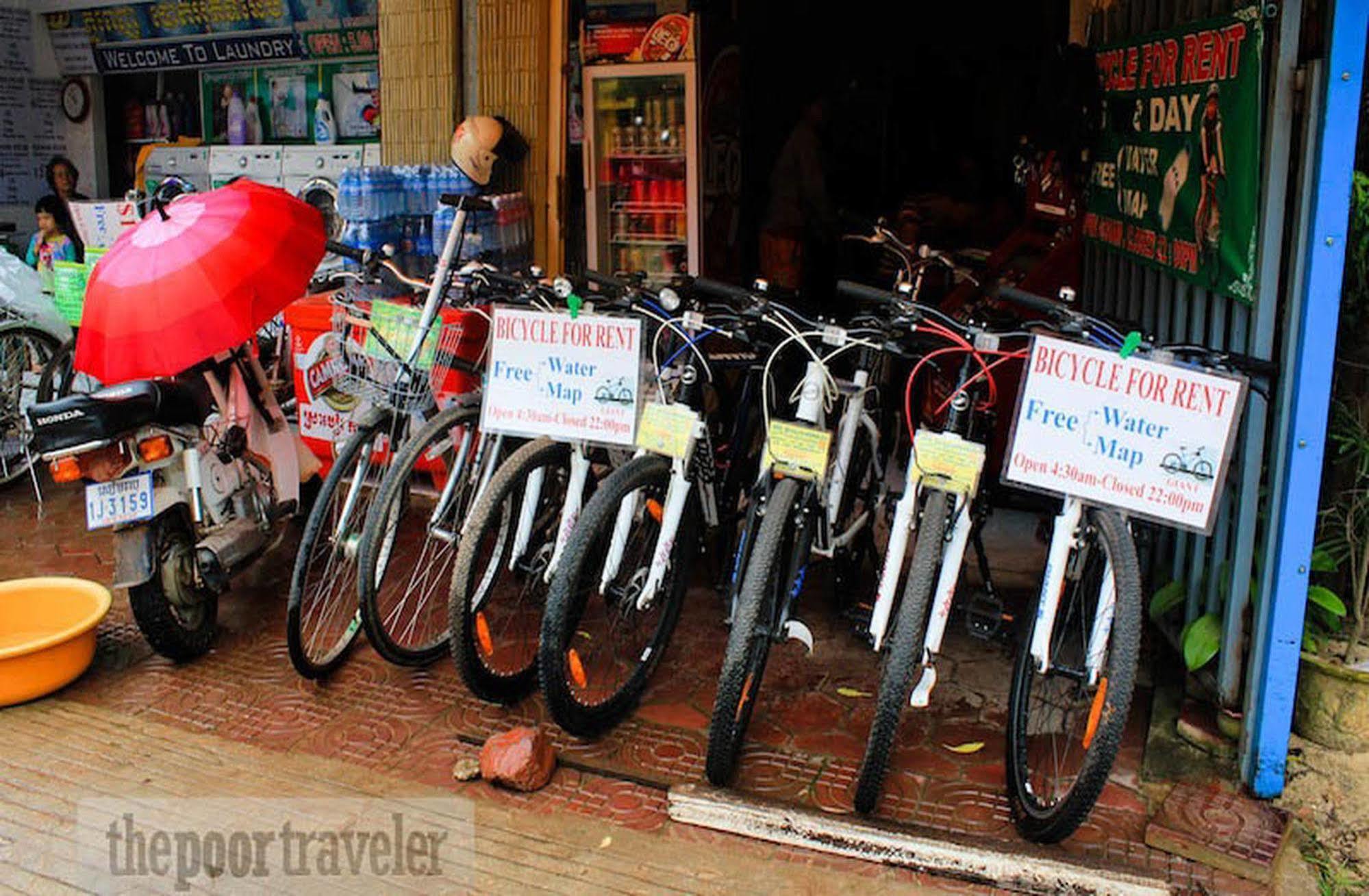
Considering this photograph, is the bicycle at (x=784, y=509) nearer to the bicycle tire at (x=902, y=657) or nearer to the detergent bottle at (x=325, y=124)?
the bicycle tire at (x=902, y=657)

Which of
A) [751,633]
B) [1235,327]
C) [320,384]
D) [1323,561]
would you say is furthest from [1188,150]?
[320,384]

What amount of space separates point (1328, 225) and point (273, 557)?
4840mm

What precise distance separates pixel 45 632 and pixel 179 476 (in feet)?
2.87

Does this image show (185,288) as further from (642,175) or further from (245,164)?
(245,164)

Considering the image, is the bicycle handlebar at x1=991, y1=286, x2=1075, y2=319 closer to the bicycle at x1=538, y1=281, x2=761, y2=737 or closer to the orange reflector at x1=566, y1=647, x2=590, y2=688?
the bicycle at x1=538, y1=281, x2=761, y2=737

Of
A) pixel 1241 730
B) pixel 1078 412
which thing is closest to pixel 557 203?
pixel 1078 412

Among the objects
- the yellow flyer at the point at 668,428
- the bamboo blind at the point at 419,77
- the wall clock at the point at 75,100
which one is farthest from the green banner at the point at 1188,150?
the wall clock at the point at 75,100

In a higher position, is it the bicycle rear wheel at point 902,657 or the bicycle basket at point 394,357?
the bicycle basket at point 394,357

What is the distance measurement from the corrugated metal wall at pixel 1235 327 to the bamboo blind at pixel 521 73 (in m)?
3.12

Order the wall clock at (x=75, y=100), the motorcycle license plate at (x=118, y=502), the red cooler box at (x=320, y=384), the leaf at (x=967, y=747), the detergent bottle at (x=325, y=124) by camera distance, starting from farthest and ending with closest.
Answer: the wall clock at (x=75, y=100)
the detergent bottle at (x=325, y=124)
the red cooler box at (x=320, y=384)
the motorcycle license plate at (x=118, y=502)
the leaf at (x=967, y=747)

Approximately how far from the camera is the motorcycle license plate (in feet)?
15.2

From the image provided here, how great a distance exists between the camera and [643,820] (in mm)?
3812

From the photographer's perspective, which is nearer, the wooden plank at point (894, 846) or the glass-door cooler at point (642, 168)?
the wooden plank at point (894, 846)

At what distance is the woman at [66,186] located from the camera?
27.6 ft
